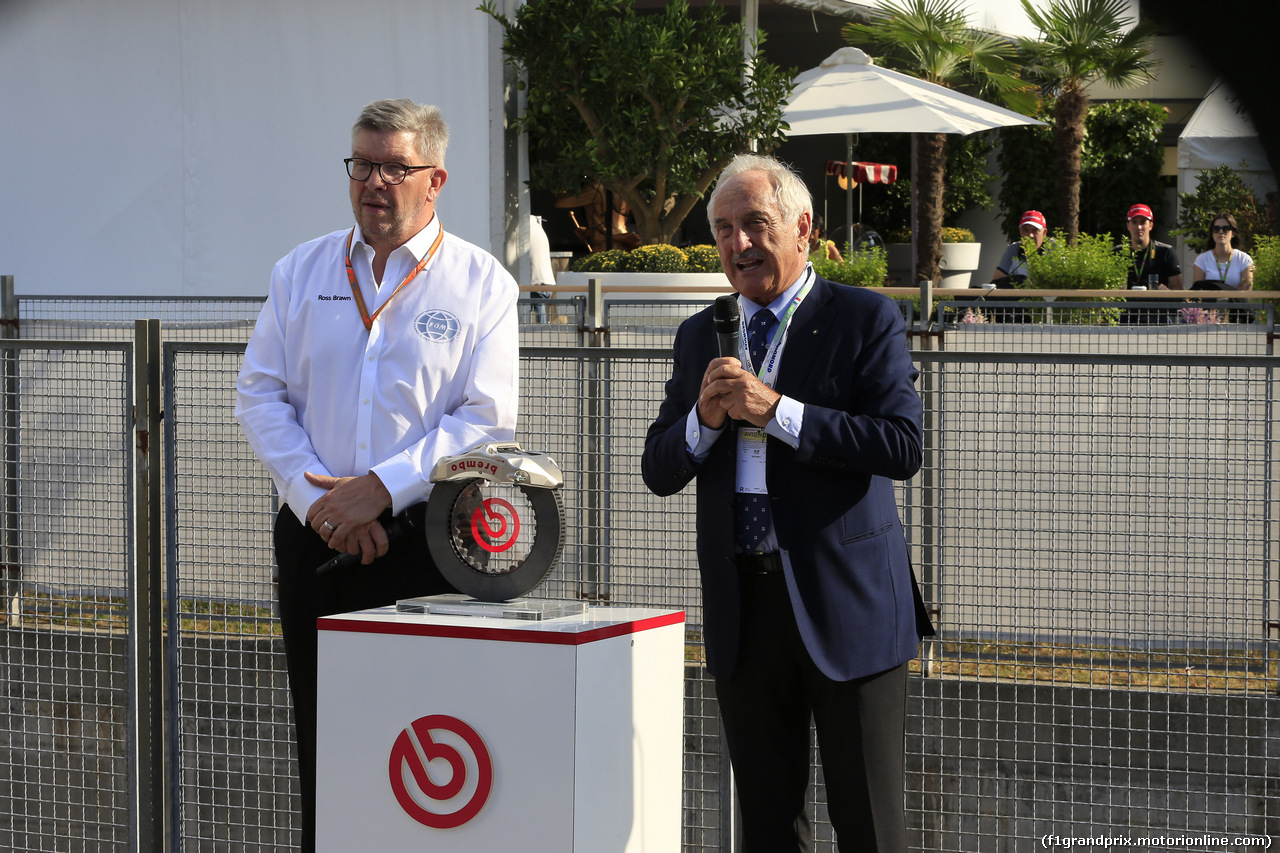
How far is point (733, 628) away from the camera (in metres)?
2.94

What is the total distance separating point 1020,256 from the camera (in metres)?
13.0

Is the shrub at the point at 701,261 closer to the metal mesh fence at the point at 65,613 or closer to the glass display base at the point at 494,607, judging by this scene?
the metal mesh fence at the point at 65,613

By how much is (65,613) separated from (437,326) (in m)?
2.36

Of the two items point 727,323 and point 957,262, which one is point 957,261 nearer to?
point 957,262

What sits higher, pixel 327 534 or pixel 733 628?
pixel 327 534

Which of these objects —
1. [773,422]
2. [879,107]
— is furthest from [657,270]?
[773,422]

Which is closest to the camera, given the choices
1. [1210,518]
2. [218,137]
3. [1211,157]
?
[1211,157]

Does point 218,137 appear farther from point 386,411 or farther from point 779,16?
point 386,411

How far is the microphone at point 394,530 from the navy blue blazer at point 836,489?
60 centimetres

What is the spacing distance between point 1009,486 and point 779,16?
19282 mm

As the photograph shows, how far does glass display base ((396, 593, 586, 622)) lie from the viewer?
2777 mm

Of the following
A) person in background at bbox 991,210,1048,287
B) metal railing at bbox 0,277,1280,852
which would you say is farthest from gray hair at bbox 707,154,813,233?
person in background at bbox 991,210,1048,287

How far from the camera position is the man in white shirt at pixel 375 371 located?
124 inches

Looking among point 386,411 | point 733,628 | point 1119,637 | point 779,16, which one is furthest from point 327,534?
point 779,16
